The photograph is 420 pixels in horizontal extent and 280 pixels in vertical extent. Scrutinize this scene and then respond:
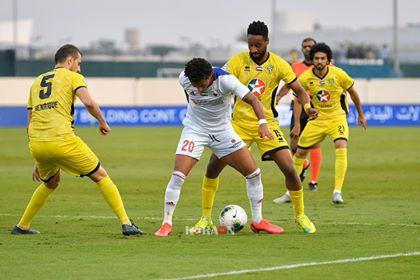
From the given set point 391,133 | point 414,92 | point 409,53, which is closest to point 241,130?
point 391,133

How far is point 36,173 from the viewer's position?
522 inches

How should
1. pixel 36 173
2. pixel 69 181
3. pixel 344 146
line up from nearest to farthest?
pixel 36 173
pixel 344 146
pixel 69 181

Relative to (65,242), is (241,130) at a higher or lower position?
higher

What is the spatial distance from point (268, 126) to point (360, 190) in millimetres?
6477

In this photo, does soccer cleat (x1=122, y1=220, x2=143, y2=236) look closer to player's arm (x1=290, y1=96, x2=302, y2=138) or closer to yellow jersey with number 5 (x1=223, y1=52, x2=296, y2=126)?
yellow jersey with number 5 (x1=223, y1=52, x2=296, y2=126)

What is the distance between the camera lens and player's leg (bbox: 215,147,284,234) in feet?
43.2

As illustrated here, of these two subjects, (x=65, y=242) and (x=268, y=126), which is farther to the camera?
(x=268, y=126)

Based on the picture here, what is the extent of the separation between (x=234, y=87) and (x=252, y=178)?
49.4 inches

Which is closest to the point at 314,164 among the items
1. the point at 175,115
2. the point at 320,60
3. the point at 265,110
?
the point at 320,60

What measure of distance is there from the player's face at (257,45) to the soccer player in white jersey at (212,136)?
0.75 m

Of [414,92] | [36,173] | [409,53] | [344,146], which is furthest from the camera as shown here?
[409,53]

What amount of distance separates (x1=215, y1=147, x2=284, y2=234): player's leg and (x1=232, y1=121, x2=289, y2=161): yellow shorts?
31 centimetres

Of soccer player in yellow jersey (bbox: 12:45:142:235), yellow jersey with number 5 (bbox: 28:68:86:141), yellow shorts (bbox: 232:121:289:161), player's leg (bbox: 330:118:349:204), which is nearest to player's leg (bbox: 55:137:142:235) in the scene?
soccer player in yellow jersey (bbox: 12:45:142:235)

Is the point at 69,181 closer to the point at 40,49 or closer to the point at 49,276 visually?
the point at 49,276
